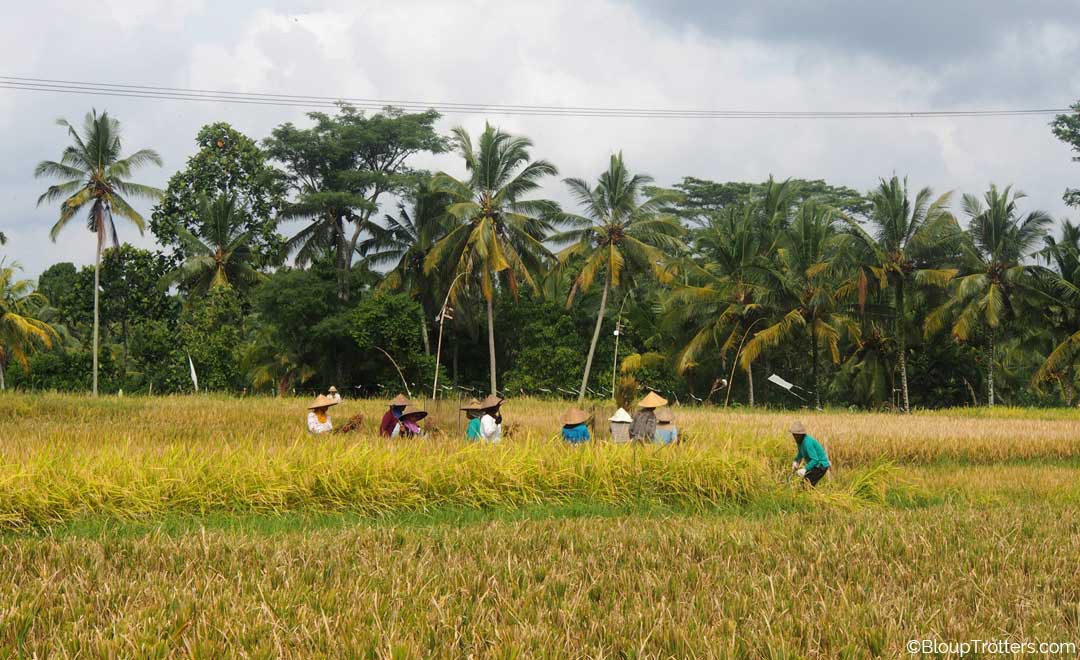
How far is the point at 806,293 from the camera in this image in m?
30.1

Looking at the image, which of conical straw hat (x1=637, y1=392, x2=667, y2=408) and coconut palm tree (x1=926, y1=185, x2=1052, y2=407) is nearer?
conical straw hat (x1=637, y1=392, x2=667, y2=408)

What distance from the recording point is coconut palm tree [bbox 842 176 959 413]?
97.1 feet

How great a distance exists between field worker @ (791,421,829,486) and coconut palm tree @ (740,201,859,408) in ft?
59.9

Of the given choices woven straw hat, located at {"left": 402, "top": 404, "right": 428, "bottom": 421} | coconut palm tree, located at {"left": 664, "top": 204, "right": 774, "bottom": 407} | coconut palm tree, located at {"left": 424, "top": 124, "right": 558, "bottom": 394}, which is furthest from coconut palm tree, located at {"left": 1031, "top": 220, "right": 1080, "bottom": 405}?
woven straw hat, located at {"left": 402, "top": 404, "right": 428, "bottom": 421}

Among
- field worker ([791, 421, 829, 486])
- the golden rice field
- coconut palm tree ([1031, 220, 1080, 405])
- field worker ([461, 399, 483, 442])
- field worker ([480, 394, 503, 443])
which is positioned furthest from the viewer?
coconut palm tree ([1031, 220, 1080, 405])

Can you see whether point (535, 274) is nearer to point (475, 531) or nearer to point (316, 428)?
point (316, 428)

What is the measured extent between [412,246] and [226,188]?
1014 cm

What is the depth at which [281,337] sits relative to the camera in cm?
3453

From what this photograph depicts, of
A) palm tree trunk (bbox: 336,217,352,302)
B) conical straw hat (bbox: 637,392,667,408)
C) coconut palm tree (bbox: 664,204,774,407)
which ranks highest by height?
palm tree trunk (bbox: 336,217,352,302)

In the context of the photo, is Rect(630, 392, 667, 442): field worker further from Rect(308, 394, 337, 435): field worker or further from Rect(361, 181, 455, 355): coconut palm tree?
Rect(361, 181, 455, 355): coconut palm tree

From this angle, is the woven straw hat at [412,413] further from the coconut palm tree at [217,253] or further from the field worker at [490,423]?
the coconut palm tree at [217,253]

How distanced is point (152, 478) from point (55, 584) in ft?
11.9

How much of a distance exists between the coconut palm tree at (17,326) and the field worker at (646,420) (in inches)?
1083

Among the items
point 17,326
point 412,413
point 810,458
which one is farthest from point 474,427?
point 17,326
